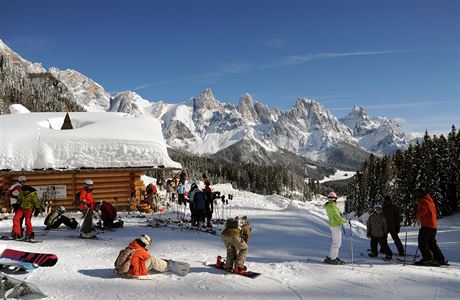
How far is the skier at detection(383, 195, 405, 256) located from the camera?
510 inches

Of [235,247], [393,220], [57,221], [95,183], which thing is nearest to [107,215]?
[57,221]

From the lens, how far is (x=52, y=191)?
2148 centimetres

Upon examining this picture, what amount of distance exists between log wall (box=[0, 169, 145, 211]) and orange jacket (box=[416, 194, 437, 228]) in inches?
623

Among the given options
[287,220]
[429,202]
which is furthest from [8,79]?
[429,202]

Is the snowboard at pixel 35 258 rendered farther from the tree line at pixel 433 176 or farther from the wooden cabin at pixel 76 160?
the tree line at pixel 433 176

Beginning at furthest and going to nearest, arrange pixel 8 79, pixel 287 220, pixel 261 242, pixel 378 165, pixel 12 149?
pixel 8 79 → pixel 378 165 → pixel 12 149 → pixel 287 220 → pixel 261 242

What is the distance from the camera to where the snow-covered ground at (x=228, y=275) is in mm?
7836

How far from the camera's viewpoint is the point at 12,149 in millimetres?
21469

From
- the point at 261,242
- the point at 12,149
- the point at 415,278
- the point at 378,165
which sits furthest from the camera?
the point at 378,165

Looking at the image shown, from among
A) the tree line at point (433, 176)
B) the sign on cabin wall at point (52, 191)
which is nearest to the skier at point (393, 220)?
the sign on cabin wall at point (52, 191)

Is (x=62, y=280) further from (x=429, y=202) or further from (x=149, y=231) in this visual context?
(x=429, y=202)

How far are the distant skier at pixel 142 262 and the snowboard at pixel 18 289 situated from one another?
1.89 meters

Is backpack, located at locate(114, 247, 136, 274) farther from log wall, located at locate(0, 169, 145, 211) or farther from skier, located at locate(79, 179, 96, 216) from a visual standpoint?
log wall, located at locate(0, 169, 145, 211)

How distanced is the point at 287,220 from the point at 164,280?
12055mm
